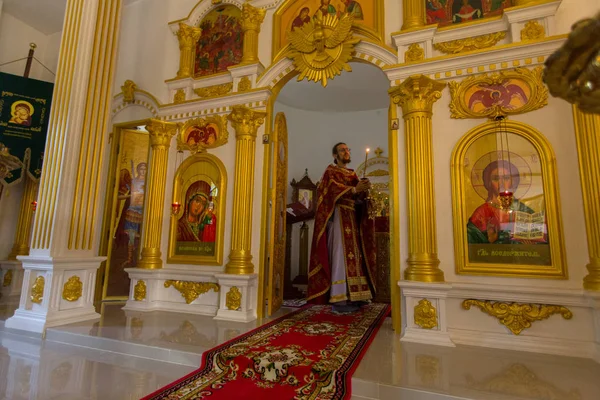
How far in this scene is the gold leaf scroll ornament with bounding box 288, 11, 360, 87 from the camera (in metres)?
4.93

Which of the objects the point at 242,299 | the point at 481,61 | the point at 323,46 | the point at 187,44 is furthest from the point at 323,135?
the point at 242,299

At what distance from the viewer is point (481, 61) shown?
4156 millimetres

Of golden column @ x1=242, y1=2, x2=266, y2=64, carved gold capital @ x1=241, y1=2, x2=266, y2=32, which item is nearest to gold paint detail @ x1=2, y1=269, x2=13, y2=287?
golden column @ x1=242, y1=2, x2=266, y2=64

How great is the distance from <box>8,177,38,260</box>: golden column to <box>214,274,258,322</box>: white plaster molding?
14.9 feet

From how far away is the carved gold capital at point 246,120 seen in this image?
5.21m

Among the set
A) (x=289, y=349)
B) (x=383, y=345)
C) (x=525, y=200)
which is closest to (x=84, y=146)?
(x=289, y=349)

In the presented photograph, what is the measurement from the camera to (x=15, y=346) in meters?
3.82

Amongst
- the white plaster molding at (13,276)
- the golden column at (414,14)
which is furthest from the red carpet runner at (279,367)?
the white plaster molding at (13,276)

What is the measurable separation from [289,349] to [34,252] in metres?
3.55

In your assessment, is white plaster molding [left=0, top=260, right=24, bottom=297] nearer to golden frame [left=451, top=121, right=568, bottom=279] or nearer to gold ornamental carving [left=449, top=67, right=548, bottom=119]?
golden frame [left=451, top=121, right=568, bottom=279]

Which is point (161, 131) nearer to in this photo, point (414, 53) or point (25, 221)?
point (25, 221)

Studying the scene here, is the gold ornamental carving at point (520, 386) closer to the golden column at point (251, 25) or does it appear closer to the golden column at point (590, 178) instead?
the golden column at point (590, 178)

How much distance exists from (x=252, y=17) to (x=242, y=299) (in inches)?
173

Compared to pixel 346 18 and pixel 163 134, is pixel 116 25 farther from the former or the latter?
pixel 346 18
